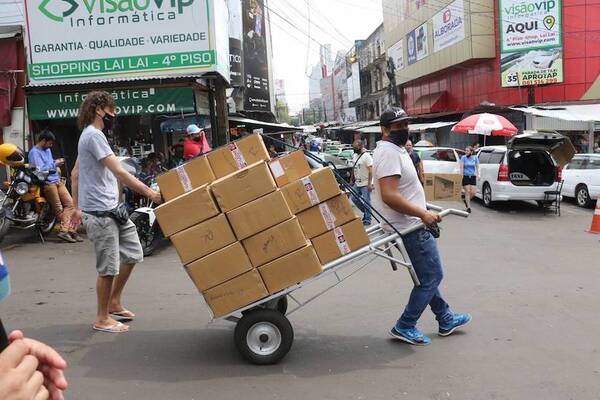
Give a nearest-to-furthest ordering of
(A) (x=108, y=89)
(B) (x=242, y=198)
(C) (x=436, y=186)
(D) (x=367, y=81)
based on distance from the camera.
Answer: (B) (x=242, y=198)
(C) (x=436, y=186)
(A) (x=108, y=89)
(D) (x=367, y=81)

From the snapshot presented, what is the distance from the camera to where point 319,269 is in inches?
158

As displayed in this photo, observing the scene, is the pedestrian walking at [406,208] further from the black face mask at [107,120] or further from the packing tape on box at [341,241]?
the black face mask at [107,120]

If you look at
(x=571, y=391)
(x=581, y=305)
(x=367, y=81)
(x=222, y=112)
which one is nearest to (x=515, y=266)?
(x=581, y=305)

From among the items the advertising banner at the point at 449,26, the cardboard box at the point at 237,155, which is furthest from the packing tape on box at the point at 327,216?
the advertising banner at the point at 449,26

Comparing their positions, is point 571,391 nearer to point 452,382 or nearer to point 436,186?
point 452,382

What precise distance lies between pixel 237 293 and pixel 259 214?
0.57 m

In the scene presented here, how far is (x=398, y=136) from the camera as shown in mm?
4398

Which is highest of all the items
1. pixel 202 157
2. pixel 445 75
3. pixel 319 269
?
pixel 445 75

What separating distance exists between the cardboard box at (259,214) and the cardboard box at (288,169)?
0.96 ft

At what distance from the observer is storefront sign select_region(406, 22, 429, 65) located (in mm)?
38906

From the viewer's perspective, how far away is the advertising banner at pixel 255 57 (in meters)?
28.1

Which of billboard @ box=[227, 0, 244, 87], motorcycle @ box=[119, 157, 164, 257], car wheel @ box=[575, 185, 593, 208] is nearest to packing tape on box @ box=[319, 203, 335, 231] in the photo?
motorcycle @ box=[119, 157, 164, 257]

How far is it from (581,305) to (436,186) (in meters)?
1.78

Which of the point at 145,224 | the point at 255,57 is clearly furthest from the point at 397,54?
the point at 145,224
